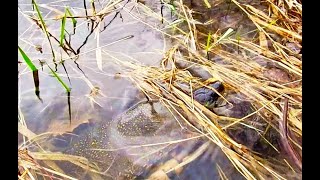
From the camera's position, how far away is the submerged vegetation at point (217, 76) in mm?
1376

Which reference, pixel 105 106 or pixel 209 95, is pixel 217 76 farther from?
pixel 105 106

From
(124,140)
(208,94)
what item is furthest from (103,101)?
(208,94)

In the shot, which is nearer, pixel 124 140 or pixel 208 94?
pixel 124 140

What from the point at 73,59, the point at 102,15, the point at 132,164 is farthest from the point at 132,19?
the point at 132,164

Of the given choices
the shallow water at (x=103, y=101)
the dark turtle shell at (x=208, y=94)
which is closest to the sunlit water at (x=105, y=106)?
the shallow water at (x=103, y=101)

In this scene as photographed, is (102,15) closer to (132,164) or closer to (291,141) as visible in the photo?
(132,164)

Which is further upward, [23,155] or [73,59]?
[73,59]

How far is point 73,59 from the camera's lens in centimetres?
175

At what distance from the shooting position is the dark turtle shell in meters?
1.54

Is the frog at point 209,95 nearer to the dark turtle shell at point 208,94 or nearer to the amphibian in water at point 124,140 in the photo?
the dark turtle shell at point 208,94

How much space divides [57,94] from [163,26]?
23.0 inches

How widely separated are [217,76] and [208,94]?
0.10 metres

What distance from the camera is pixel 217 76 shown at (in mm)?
1625
